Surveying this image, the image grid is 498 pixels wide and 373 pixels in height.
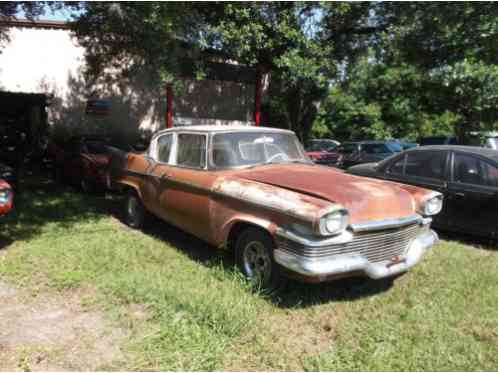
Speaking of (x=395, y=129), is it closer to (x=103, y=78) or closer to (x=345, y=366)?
(x=103, y=78)

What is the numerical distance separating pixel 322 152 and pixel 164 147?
9120 mm

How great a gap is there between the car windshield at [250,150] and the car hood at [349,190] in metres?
0.25

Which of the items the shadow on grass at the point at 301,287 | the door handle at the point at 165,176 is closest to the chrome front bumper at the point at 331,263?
the shadow on grass at the point at 301,287

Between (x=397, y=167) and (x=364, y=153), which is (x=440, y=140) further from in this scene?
(x=397, y=167)

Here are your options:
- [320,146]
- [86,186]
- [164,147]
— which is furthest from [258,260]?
[320,146]

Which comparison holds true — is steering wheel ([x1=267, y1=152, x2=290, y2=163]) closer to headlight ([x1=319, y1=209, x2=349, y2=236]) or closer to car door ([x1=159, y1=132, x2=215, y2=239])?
car door ([x1=159, y1=132, x2=215, y2=239])

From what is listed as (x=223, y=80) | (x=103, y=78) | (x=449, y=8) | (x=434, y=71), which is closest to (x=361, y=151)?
(x=434, y=71)

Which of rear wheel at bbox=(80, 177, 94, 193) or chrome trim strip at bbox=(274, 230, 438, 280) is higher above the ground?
chrome trim strip at bbox=(274, 230, 438, 280)

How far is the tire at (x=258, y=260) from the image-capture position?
421 centimetres

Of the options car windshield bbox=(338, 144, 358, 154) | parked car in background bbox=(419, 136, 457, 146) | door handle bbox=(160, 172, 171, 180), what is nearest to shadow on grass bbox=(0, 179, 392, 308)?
door handle bbox=(160, 172, 171, 180)

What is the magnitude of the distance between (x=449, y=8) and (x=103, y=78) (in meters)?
11.6

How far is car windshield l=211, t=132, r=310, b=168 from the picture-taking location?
5.11m

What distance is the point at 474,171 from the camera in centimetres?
628

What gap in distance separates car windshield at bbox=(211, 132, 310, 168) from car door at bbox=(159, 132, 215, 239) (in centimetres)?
19
